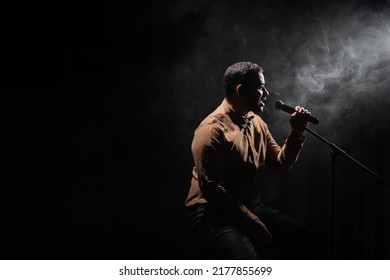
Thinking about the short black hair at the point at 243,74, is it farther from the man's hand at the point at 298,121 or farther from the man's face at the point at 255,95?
the man's hand at the point at 298,121

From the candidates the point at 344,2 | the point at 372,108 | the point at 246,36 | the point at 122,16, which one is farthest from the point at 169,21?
the point at 372,108

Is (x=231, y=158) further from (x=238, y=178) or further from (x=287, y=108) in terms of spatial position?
(x=287, y=108)

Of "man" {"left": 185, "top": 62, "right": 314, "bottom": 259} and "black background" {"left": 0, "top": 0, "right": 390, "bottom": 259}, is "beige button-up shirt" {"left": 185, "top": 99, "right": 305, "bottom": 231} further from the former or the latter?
"black background" {"left": 0, "top": 0, "right": 390, "bottom": 259}

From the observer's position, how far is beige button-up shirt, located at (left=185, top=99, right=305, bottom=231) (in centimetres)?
202

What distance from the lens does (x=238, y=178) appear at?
7.21 feet

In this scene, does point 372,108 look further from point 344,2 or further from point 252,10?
point 252,10

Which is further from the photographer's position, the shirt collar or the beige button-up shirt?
the shirt collar

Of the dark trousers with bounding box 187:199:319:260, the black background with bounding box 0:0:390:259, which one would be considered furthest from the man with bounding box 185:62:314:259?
the black background with bounding box 0:0:390:259

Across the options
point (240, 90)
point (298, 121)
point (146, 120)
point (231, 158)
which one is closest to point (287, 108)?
point (298, 121)

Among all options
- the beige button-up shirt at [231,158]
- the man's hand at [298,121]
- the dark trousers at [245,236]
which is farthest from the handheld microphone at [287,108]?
the dark trousers at [245,236]

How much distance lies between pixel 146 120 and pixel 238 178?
101 centimetres

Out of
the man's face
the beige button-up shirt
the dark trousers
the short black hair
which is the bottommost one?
the dark trousers

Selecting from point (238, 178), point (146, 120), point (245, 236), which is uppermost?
point (146, 120)
